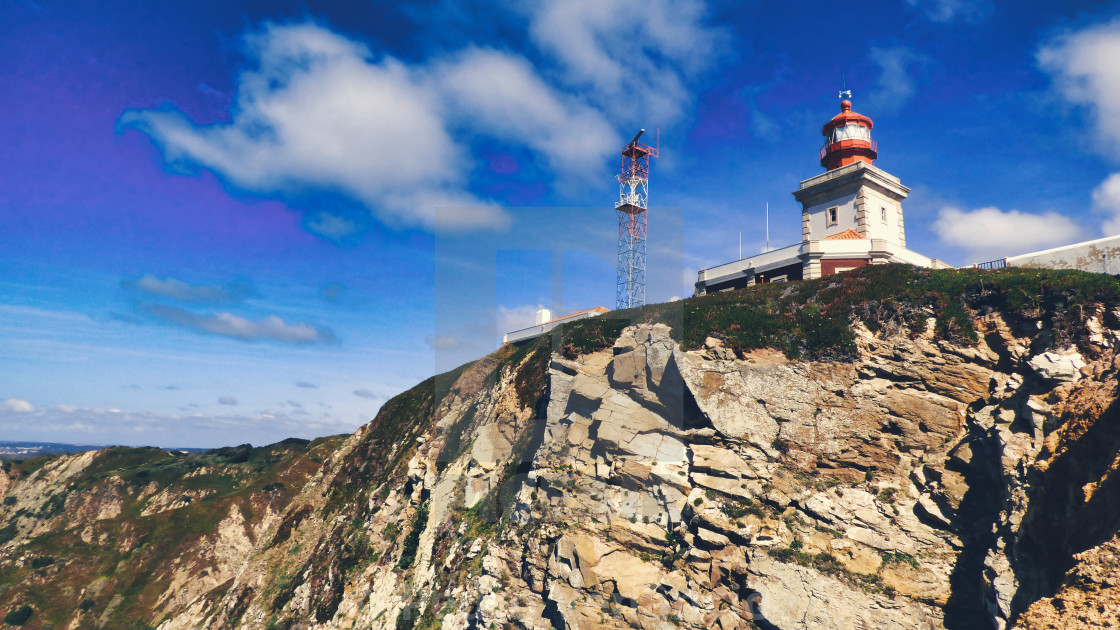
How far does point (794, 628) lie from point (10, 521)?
288ft

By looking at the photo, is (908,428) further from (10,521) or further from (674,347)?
(10,521)

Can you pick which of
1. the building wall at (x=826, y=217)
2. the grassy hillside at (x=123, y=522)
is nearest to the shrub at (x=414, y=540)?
the grassy hillside at (x=123, y=522)

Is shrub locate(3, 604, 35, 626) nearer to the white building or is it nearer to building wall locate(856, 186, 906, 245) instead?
building wall locate(856, 186, 906, 245)

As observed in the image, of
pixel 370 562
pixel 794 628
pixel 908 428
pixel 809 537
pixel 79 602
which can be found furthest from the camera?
pixel 79 602

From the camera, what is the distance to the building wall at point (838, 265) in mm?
32906

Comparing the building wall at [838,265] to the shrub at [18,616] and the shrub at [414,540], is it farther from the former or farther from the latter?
the shrub at [18,616]

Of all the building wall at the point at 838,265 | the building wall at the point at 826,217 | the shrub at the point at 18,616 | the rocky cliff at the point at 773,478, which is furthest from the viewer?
the shrub at the point at 18,616

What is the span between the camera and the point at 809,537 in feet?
70.9

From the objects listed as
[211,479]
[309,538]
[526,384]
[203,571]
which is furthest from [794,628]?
[211,479]

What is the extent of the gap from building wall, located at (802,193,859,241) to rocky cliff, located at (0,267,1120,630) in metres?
8.80

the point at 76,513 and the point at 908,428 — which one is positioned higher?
the point at 908,428

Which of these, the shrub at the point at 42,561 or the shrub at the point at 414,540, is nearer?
the shrub at the point at 414,540

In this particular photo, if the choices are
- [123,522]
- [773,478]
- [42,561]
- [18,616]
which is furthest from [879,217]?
[42,561]

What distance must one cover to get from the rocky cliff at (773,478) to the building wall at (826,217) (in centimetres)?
880
